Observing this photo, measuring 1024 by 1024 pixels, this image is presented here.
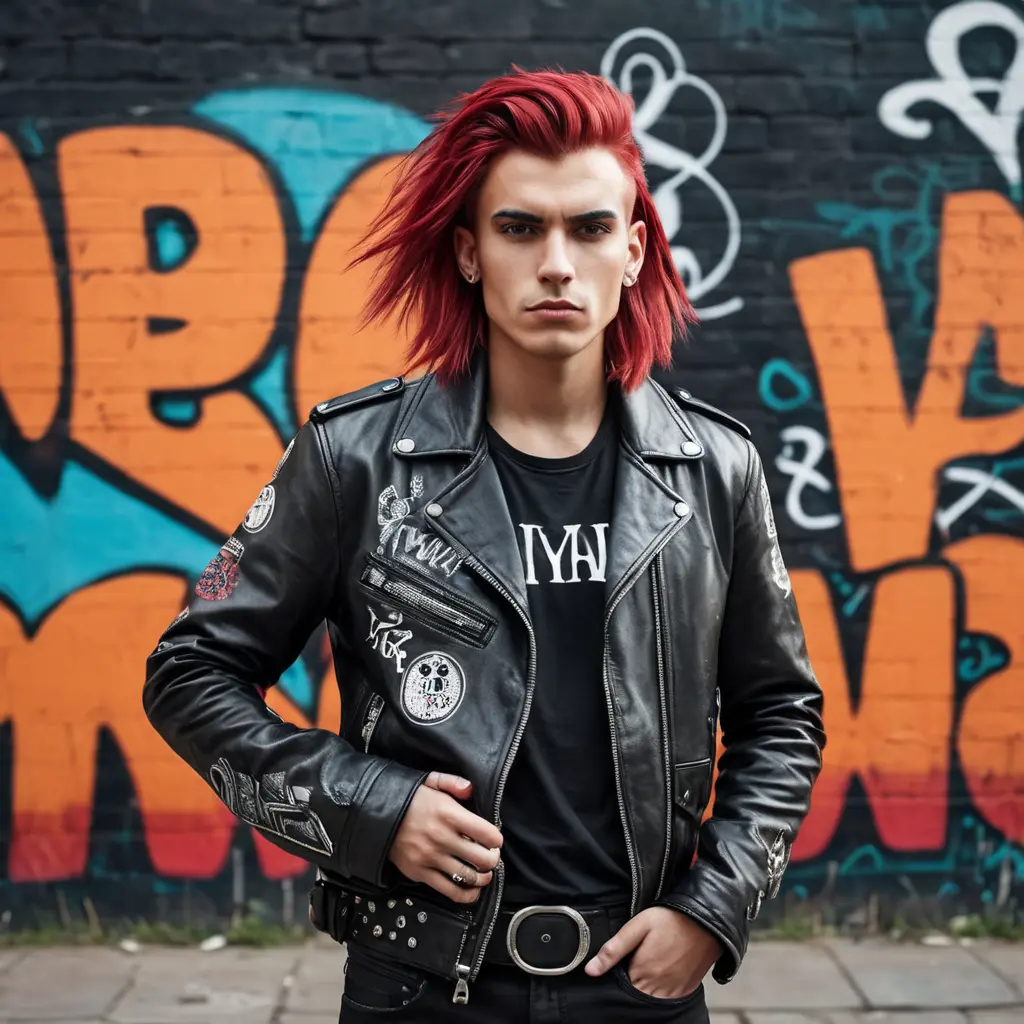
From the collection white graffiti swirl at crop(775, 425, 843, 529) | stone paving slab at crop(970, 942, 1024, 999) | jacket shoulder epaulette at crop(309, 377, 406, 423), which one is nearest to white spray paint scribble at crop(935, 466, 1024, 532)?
white graffiti swirl at crop(775, 425, 843, 529)

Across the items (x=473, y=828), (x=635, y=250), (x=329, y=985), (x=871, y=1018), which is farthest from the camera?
(x=329, y=985)

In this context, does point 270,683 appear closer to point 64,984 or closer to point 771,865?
point 771,865

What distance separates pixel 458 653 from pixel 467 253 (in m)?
0.61

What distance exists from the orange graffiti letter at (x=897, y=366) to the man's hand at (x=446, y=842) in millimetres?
2941

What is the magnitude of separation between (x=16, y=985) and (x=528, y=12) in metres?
3.46

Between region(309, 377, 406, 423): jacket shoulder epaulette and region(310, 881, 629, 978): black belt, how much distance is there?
691mm

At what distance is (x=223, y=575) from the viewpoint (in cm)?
184

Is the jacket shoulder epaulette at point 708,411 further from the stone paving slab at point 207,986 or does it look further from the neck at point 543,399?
the stone paving slab at point 207,986

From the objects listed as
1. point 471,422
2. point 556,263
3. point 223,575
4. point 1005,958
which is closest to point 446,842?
point 223,575

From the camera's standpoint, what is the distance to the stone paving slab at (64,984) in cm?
372

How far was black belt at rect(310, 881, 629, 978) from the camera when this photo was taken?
1716 mm

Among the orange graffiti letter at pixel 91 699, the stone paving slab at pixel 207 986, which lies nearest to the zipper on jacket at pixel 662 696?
the stone paving slab at pixel 207 986

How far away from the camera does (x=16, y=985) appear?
12.9 feet

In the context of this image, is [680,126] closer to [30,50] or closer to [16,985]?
[30,50]
